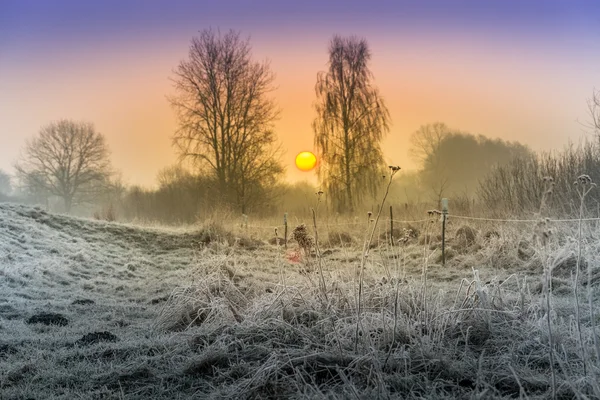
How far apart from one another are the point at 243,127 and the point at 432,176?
737 centimetres

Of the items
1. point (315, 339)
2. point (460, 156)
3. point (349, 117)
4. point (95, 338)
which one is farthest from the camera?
point (460, 156)

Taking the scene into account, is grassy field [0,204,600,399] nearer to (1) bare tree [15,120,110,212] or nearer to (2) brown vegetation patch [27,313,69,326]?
(2) brown vegetation patch [27,313,69,326]

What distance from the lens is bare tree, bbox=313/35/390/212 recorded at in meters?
16.1

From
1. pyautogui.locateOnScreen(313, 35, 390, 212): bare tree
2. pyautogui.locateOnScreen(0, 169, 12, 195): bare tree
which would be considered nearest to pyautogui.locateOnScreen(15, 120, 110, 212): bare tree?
pyautogui.locateOnScreen(0, 169, 12, 195): bare tree

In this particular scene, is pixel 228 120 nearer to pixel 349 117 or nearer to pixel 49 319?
pixel 349 117

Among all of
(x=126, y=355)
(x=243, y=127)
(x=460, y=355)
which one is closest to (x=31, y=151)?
(x=243, y=127)

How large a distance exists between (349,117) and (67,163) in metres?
13.2

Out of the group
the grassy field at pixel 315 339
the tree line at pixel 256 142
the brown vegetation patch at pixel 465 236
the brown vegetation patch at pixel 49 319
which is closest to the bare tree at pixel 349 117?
the tree line at pixel 256 142

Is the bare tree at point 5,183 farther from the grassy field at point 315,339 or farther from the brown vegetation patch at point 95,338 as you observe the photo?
the brown vegetation patch at point 95,338

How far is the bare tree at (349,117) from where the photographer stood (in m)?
16.1

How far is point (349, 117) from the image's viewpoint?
16.4 metres

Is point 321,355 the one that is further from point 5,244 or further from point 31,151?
point 31,151

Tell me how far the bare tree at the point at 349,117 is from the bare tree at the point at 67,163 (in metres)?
11.2

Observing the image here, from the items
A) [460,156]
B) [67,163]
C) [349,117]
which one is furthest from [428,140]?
[67,163]
